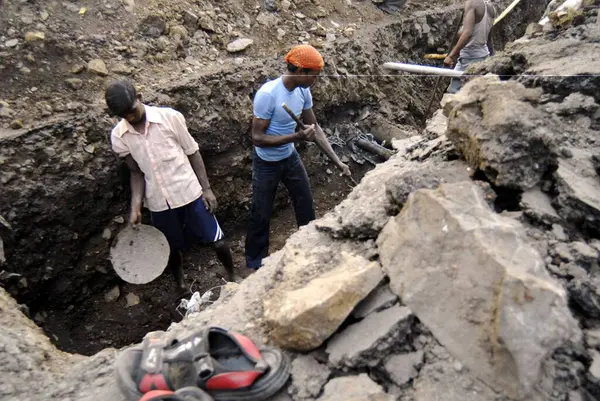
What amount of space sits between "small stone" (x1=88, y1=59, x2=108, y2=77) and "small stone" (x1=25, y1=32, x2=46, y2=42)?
426 millimetres

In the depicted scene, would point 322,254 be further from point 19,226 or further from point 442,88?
point 442,88

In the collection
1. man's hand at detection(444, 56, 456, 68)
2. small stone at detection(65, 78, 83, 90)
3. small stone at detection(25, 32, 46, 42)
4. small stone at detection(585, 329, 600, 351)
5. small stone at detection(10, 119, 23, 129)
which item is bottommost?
small stone at detection(10, 119, 23, 129)

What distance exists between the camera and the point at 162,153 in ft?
10.1

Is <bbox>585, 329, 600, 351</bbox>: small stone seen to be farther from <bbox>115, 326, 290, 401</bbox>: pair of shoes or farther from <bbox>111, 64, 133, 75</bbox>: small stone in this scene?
<bbox>111, 64, 133, 75</bbox>: small stone

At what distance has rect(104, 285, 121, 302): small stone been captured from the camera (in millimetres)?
4023

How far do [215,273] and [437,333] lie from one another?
317 centimetres

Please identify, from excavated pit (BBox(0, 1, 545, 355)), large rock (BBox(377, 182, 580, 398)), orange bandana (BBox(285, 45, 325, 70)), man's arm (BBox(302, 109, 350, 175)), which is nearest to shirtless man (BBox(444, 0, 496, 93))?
excavated pit (BBox(0, 1, 545, 355))

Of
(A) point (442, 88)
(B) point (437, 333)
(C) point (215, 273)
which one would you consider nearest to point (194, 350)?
(B) point (437, 333)

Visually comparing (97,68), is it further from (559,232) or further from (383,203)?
(559,232)

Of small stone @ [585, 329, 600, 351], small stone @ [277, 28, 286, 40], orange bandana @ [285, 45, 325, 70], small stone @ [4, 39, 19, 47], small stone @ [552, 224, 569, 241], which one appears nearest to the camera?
small stone @ [585, 329, 600, 351]

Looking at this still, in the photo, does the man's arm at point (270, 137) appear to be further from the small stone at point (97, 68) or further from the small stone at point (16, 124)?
the small stone at point (16, 124)

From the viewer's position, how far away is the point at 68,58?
4016mm

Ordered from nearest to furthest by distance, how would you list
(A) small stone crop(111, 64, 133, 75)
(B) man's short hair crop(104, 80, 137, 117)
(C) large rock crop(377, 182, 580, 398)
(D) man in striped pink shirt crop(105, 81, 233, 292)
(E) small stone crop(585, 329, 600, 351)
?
(C) large rock crop(377, 182, 580, 398) < (E) small stone crop(585, 329, 600, 351) < (B) man's short hair crop(104, 80, 137, 117) < (D) man in striped pink shirt crop(105, 81, 233, 292) < (A) small stone crop(111, 64, 133, 75)

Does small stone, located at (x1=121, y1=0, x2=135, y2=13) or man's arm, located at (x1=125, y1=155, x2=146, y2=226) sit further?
small stone, located at (x1=121, y1=0, x2=135, y2=13)
